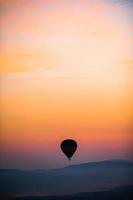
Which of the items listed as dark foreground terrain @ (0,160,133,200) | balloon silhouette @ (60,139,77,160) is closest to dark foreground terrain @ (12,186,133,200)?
dark foreground terrain @ (0,160,133,200)

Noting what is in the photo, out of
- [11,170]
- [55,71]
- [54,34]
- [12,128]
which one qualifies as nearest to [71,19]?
[54,34]

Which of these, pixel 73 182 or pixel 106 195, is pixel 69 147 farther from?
pixel 106 195

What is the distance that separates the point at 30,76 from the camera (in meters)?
2.66

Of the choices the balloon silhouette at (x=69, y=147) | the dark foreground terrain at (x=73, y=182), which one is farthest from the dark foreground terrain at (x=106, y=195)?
the balloon silhouette at (x=69, y=147)

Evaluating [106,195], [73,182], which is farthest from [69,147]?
[106,195]

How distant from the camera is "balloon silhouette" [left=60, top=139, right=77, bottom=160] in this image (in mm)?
2592

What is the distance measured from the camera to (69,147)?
2.60m

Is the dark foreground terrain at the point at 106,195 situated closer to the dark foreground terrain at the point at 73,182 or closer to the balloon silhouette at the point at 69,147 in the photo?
the dark foreground terrain at the point at 73,182

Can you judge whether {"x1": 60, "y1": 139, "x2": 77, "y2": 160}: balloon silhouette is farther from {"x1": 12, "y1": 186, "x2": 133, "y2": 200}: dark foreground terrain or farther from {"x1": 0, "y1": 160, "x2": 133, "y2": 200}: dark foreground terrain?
{"x1": 12, "y1": 186, "x2": 133, "y2": 200}: dark foreground terrain

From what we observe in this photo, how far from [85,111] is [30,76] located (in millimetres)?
370

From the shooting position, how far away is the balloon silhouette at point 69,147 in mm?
2592

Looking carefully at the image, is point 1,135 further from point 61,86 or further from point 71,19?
point 71,19

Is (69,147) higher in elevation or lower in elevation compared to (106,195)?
higher

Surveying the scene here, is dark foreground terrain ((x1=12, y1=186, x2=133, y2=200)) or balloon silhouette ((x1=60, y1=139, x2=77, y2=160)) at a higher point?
balloon silhouette ((x1=60, y1=139, x2=77, y2=160))
